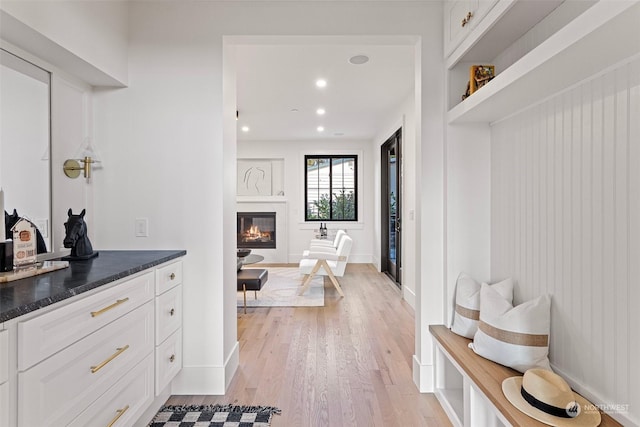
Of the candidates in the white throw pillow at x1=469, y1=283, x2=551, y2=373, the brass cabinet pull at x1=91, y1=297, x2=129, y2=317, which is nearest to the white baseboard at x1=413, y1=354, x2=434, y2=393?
the white throw pillow at x1=469, y1=283, x2=551, y2=373

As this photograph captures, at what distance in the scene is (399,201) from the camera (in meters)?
5.31

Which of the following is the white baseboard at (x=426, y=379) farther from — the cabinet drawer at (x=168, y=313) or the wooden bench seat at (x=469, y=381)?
the cabinet drawer at (x=168, y=313)

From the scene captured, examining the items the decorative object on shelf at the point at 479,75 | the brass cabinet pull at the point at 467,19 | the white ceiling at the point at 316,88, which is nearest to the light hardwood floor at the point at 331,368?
the decorative object on shelf at the point at 479,75

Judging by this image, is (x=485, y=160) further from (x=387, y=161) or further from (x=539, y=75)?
(x=387, y=161)

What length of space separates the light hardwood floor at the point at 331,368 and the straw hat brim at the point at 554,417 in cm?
66

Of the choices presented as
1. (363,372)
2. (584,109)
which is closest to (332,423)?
(363,372)

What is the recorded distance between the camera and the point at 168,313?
1971mm

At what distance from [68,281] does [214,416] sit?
114cm

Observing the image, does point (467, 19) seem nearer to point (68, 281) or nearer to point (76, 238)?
point (68, 281)

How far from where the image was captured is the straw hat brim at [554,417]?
1183 millimetres

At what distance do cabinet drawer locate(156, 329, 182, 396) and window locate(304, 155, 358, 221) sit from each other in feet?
17.7

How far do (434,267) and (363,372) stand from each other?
3.06 ft

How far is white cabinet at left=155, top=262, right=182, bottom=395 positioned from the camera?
1855 millimetres

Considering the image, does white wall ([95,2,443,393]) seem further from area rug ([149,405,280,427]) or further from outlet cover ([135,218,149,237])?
area rug ([149,405,280,427])
